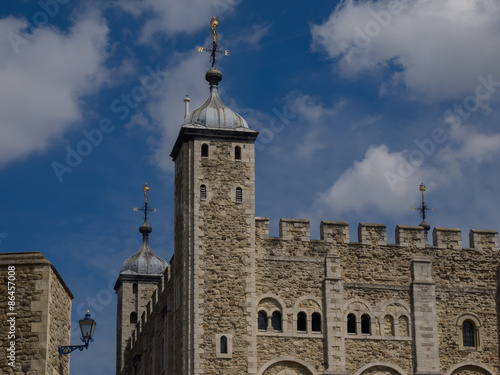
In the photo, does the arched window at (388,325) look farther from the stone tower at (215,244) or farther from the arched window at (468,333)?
the stone tower at (215,244)

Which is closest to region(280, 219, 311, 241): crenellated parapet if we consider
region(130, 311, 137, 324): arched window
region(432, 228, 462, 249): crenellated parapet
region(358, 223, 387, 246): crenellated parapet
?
region(358, 223, 387, 246): crenellated parapet

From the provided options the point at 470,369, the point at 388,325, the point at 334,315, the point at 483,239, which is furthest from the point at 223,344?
the point at 483,239

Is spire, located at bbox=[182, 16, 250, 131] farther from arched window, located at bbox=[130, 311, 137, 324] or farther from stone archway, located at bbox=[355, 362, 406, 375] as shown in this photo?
arched window, located at bbox=[130, 311, 137, 324]

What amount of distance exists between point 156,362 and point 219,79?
37.7 ft

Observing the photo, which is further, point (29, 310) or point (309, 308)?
point (309, 308)

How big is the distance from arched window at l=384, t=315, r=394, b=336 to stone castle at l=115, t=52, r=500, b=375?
0.05m

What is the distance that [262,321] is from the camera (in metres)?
41.3

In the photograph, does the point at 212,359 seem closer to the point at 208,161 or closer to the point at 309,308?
the point at 309,308

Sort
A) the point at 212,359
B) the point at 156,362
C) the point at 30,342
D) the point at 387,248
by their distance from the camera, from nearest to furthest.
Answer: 1. the point at 30,342
2. the point at 212,359
3. the point at 387,248
4. the point at 156,362

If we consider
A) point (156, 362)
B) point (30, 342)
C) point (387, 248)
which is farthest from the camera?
point (156, 362)

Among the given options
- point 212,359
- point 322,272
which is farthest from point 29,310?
point 322,272

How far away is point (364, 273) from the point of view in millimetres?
42312

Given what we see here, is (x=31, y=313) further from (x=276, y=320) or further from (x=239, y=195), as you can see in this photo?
(x=239, y=195)

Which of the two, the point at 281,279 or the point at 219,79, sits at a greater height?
the point at 219,79
